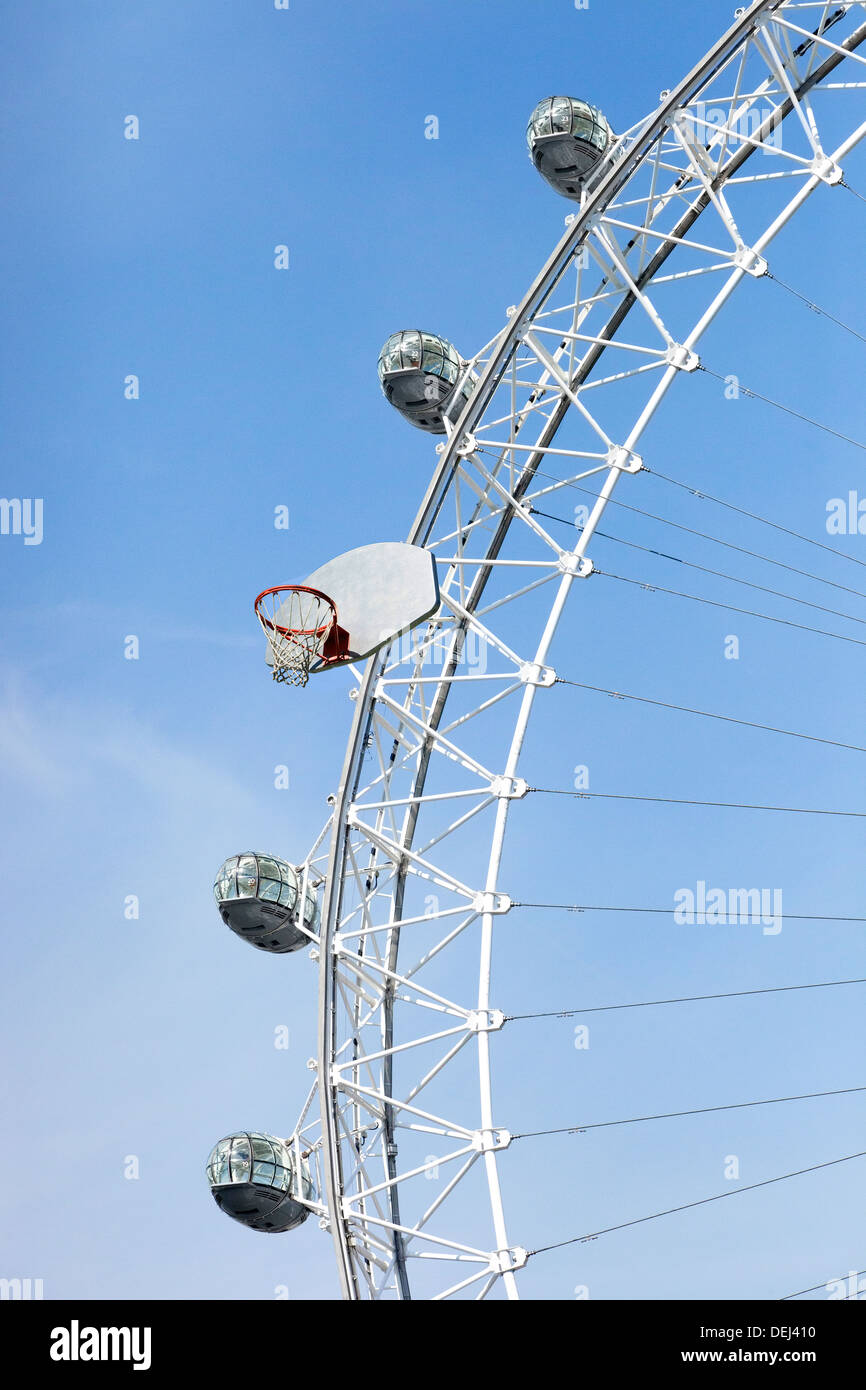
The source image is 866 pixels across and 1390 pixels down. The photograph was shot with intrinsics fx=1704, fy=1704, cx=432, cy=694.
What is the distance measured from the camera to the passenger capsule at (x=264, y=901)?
33.1m

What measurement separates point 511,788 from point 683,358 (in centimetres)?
836

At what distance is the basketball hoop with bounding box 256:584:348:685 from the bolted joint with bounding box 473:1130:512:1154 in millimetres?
8428

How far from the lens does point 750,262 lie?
30.2 m

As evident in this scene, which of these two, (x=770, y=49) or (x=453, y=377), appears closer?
(x=770, y=49)

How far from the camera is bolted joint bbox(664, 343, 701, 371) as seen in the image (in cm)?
3062

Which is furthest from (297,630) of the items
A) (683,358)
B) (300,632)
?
(683,358)

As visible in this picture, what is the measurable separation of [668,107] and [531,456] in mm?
6897

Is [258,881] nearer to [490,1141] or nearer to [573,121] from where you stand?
[490,1141]

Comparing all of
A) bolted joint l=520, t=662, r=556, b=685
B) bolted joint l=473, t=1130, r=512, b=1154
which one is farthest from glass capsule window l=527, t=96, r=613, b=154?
bolted joint l=473, t=1130, r=512, b=1154

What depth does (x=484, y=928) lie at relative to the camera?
30.5 m

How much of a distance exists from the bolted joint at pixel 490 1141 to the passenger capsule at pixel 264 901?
6083 millimetres

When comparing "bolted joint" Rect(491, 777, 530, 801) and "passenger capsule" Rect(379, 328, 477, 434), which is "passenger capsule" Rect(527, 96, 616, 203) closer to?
"passenger capsule" Rect(379, 328, 477, 434)

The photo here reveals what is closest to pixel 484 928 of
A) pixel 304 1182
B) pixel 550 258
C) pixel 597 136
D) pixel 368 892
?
pixel 368 892
